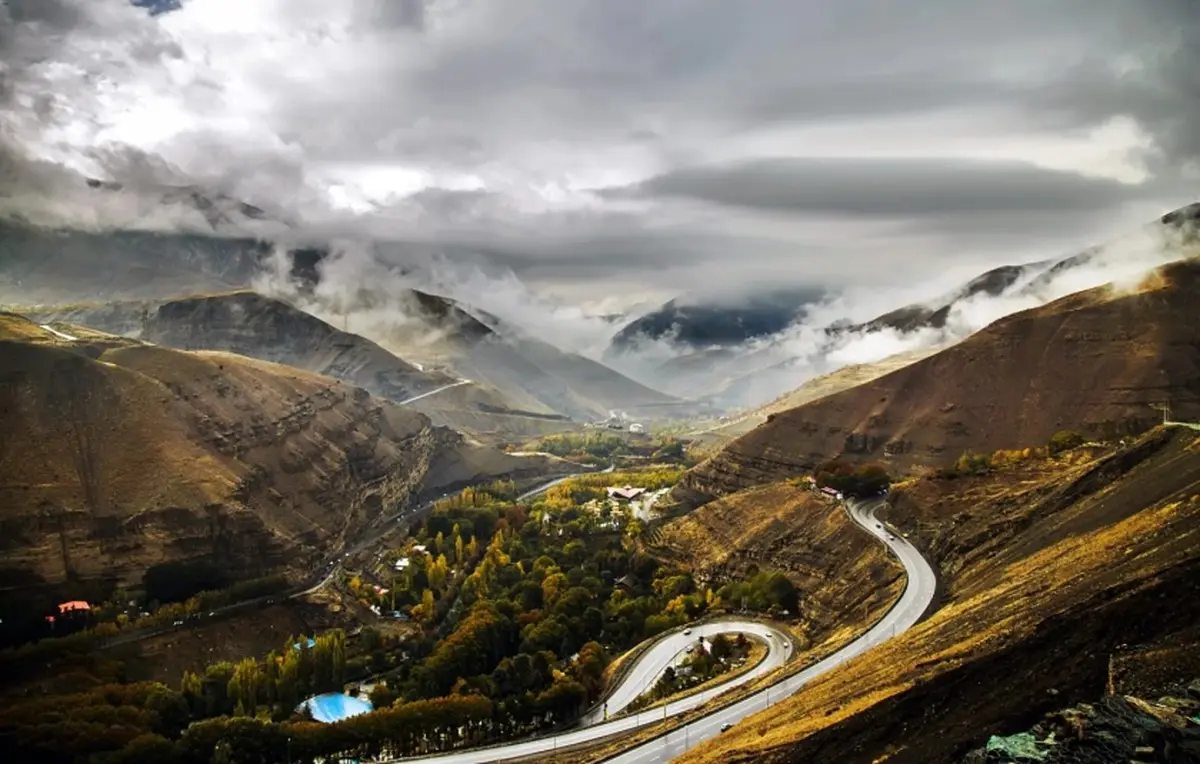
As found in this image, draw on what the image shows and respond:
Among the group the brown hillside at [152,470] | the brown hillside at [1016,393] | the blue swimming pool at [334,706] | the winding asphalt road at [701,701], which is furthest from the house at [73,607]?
the brown hillside at [1016,393]

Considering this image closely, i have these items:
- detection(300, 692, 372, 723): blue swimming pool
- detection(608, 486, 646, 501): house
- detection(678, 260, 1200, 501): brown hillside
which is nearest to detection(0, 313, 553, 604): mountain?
detection(300, 692, 372, 723): blue swimming pool

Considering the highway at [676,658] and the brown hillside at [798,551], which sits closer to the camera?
the highway at [676,658]

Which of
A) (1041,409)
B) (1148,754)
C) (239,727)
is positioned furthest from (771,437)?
(1148,754)

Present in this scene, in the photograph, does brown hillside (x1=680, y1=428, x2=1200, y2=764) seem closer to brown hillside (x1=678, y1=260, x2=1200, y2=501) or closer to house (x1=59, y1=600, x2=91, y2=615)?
brown hillside (x1=678, y1=260, x2=1200, y2=501)

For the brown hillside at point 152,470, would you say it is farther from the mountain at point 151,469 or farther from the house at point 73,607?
the house at point 73,607

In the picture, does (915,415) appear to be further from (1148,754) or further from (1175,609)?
(1148,754)

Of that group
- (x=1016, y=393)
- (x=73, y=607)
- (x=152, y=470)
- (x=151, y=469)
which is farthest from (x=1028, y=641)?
(x=151, y=469)

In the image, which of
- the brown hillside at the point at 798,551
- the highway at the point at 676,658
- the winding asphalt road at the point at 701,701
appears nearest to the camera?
the winding asphalt road at the point at 701,701

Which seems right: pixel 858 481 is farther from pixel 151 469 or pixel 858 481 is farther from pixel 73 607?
pixel 151 469
